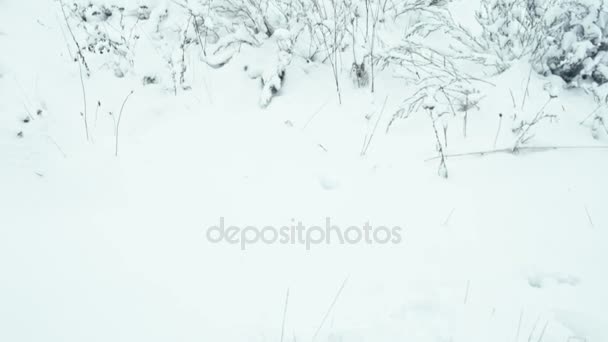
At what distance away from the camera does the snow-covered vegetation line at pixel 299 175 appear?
161 cm

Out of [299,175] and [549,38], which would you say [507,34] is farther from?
[299,175]

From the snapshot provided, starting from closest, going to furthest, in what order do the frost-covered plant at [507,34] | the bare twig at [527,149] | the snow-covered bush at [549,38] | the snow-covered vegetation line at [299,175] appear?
1. the snow-covered vegetation line at [299,175]
2. the bare twig at [527,149]
3. the snow-covered bush at [549,38]
4. the frost-covered plant at [507,34]

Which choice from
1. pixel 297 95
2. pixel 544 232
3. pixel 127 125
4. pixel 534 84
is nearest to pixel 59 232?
pixel 127 125

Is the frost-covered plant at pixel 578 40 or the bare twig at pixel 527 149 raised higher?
the frost-covered plant at pixel 578 40

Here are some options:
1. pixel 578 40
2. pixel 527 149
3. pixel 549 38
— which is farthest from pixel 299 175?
pixel 578 40

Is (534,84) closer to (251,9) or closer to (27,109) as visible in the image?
(251,9)

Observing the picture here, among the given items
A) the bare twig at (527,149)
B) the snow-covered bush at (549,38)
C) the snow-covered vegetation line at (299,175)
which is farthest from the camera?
the snow-covered bush at (549,38)

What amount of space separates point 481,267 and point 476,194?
0.45 meters

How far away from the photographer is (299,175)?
2.21 m

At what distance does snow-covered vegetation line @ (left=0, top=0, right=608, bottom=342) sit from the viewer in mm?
1609

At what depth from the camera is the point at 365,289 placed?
1.68 meters

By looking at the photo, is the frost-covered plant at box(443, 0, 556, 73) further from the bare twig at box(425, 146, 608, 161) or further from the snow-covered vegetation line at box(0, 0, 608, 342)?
the bare twig at box(425, 146, 608, 161)

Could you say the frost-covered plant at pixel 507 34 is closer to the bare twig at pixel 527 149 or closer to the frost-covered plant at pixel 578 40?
the frost-covered plant at pixel 578 40

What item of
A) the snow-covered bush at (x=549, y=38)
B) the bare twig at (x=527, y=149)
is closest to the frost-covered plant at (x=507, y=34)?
the snow-covered bush at (x=549, y=38)
